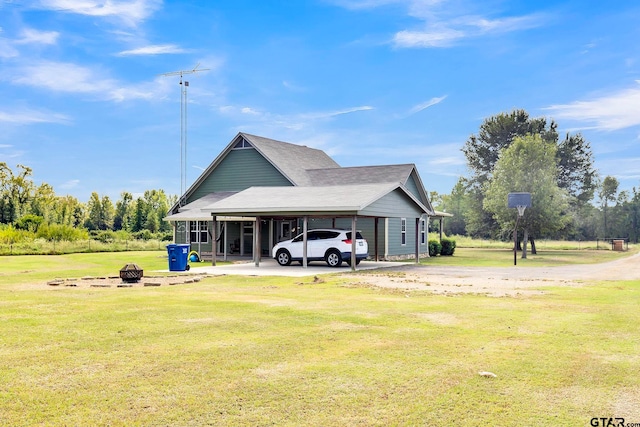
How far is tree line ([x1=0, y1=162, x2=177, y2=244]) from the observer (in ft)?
199

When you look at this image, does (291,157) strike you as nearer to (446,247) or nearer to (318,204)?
(446,247)

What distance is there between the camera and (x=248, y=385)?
6.54m

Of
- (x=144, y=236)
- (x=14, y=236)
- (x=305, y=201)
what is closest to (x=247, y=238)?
(x=305, y=201)

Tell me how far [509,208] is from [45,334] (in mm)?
35215

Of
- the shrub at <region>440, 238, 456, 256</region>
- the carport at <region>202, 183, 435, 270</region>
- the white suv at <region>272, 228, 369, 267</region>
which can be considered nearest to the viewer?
the carport at <region>202, 183, 435, 270</region>

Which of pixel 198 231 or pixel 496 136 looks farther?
pixel 496 136

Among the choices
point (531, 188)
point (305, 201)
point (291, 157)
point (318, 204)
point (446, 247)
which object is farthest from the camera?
point (531, 188)

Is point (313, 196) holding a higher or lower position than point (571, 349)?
higher

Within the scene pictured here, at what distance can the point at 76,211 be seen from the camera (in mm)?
87812

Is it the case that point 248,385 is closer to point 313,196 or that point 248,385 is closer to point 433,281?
point 433,281

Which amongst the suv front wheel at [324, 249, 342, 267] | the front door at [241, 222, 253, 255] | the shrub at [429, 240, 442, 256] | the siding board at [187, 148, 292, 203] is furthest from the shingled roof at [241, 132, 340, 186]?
the suv front wheel at [324, 249, 342, 267]

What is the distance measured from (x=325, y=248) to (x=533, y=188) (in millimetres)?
21281

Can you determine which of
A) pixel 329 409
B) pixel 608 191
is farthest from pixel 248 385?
pixel 608 191

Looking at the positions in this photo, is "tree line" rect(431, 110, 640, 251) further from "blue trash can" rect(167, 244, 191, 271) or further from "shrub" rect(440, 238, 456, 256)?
"blue trash can" rect(167, 244, 191, 271)
